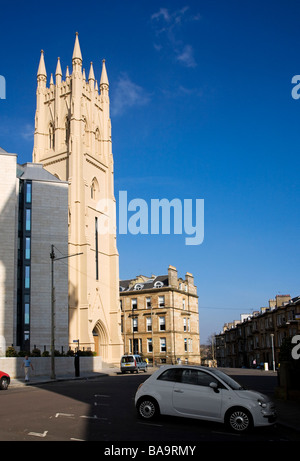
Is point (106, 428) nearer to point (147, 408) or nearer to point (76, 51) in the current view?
point (147, 408)

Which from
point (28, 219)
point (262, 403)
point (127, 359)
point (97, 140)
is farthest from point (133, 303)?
point (262, 403)

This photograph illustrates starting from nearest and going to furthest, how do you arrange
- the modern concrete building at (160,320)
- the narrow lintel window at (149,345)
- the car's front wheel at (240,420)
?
the car's front wheel at (240,420)
the modern concrete building at (160,320)
the narrow lintel window at (149,345)

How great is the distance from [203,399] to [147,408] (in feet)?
4.92

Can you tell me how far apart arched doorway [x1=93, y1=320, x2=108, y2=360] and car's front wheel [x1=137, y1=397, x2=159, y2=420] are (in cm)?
4627

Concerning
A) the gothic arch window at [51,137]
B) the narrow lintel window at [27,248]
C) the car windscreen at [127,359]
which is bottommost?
the car windscreen at [127,359]

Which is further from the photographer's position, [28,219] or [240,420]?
[28,219]

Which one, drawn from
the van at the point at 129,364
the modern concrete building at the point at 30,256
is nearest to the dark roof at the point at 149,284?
the modern concrete building at the point at 30,256

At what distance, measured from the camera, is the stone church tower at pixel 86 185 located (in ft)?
176

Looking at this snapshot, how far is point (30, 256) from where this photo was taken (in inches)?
1780

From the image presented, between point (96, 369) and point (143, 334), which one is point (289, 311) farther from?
point (96, 369)

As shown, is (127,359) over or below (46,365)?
below

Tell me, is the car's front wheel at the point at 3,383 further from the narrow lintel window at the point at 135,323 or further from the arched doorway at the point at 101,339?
the narrow lintel window at the point at 135,323

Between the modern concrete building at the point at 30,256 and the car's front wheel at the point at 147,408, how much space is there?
30.7 metres
